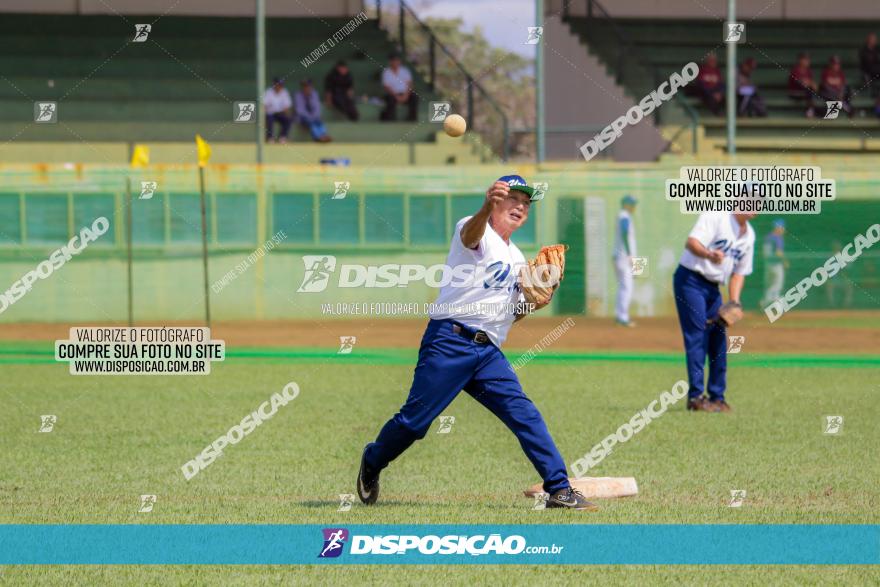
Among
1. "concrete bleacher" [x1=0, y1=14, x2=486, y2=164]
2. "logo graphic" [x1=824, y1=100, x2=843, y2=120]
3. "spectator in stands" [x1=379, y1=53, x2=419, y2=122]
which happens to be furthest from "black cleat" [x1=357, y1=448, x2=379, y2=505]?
"spectator in stands" [x1=379, y1=53, x2=419, y2=122]

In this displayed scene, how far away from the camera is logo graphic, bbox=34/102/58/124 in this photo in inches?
1117

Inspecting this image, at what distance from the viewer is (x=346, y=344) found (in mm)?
22281

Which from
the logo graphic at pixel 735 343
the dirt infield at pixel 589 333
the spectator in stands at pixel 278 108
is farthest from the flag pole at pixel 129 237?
the logo graphic at pixel 735 343

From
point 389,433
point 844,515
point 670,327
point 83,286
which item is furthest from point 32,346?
point 844,515

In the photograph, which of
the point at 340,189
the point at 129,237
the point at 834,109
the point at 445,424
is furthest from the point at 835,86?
the point at 445,424

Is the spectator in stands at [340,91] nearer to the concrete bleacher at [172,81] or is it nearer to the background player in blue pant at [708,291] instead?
the concrete bleacher at [172,81]

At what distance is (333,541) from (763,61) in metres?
28.6

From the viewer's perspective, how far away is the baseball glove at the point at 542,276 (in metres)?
8.52

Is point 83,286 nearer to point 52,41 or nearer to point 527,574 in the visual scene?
point 52,41

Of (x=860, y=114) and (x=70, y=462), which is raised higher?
(x=860, y=114)

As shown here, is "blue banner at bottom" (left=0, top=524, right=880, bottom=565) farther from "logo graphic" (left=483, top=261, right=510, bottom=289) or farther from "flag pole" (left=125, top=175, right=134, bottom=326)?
"flag pole" (left=125, top=175, right=134, bottom=326)

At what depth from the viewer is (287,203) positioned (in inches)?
1040

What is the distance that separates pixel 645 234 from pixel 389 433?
62.5 ft

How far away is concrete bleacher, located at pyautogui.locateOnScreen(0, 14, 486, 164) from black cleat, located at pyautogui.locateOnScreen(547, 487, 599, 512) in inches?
820
